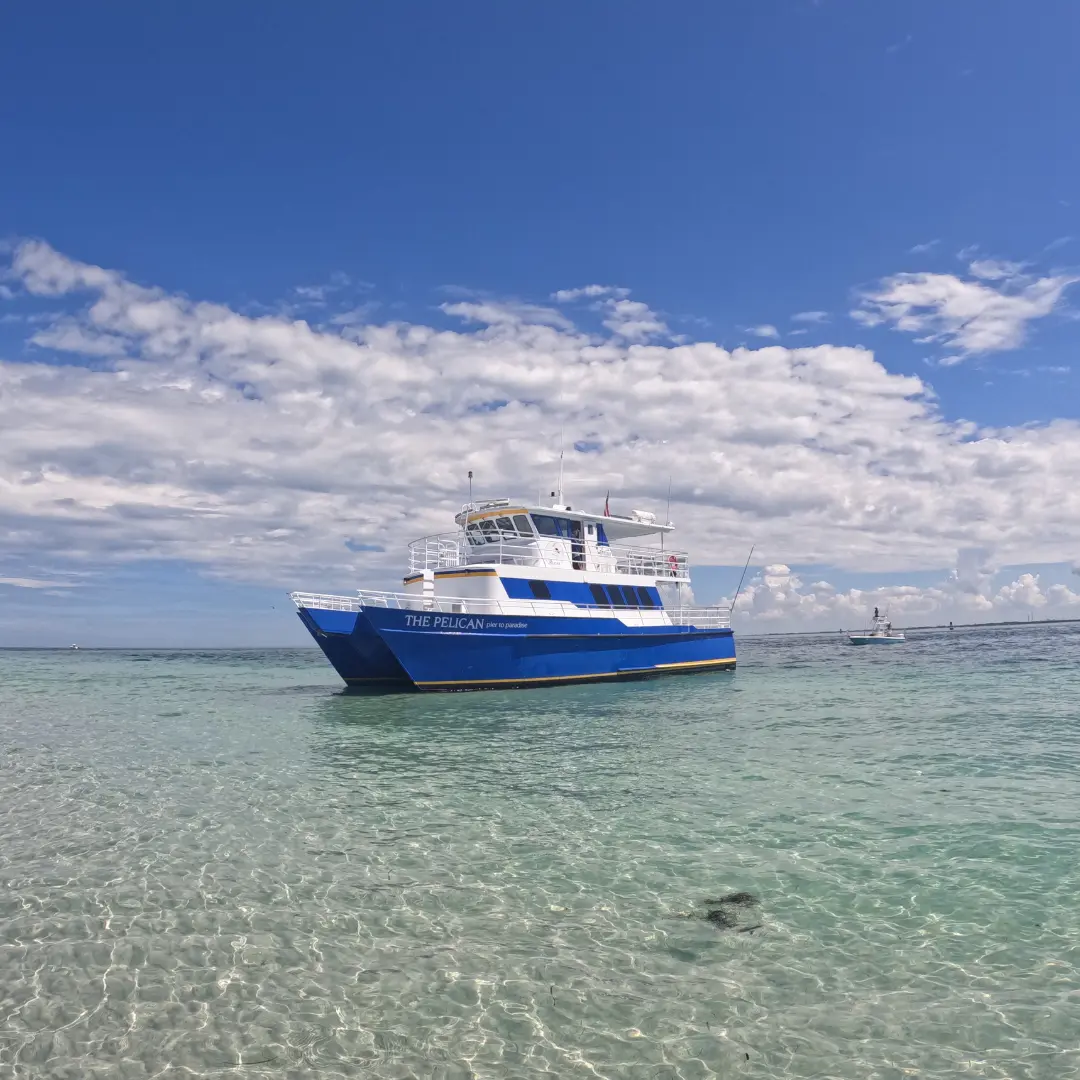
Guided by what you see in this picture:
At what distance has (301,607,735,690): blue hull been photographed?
79.6 feet

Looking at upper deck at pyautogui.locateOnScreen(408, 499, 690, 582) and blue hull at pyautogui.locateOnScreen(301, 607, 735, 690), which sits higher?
upper deck at pyautogui.locateOnScreen(408, 499, 690, 582)

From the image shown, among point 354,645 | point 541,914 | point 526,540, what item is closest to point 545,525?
point 526,540

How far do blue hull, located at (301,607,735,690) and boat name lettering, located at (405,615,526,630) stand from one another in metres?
0.03

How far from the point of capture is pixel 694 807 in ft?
34.3

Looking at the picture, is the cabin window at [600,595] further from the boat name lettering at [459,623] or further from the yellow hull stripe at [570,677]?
the boat name lettering at [459,623]

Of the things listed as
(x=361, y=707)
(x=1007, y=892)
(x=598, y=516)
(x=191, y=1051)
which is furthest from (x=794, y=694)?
(x=191, y=1051)

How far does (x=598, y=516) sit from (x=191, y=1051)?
26.4 metres

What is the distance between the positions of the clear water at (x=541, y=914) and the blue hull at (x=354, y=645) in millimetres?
11783

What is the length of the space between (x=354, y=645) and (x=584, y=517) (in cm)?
1021

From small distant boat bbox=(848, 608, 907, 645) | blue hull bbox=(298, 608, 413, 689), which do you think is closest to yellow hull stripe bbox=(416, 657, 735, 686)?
blue hull bbox=(298, 608, 413, 689)

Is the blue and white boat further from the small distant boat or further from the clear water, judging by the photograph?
the small distant boat

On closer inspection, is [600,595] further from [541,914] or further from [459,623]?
[541,914]

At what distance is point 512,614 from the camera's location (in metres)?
26.0

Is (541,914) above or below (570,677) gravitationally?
below
